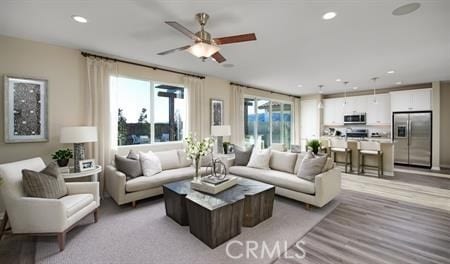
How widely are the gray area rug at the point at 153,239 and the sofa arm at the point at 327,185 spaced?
241 millimetres

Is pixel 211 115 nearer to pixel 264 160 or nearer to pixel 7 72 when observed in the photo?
pixel 264 160

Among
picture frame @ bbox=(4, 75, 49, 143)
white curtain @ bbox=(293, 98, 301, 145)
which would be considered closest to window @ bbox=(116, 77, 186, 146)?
picture frame @ bbox=(4, 75, 49, 143)

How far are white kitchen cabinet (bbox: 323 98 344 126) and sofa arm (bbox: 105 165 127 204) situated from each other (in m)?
8.40

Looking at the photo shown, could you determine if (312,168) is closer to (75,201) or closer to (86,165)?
(75,201)

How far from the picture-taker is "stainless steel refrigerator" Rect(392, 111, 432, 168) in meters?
6.64

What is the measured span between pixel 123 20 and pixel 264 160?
3513mm

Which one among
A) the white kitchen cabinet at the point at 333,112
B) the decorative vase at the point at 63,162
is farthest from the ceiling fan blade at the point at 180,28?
the white kitchen cabinet at the point at 333,112

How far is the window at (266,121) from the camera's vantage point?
736cm

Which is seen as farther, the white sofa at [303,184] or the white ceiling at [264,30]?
the white sofa at [303,184]

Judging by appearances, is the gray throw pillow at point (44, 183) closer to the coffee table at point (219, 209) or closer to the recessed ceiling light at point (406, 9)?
the coffee table at point (219, 209)

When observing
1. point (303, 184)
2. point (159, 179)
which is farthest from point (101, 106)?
point (303, 184)

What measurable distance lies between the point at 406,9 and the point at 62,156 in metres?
5.28

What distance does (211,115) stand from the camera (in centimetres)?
585

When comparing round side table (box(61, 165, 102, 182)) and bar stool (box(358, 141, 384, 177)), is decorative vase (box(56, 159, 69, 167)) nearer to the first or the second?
round side table (box(61, 165, 102, 182))
